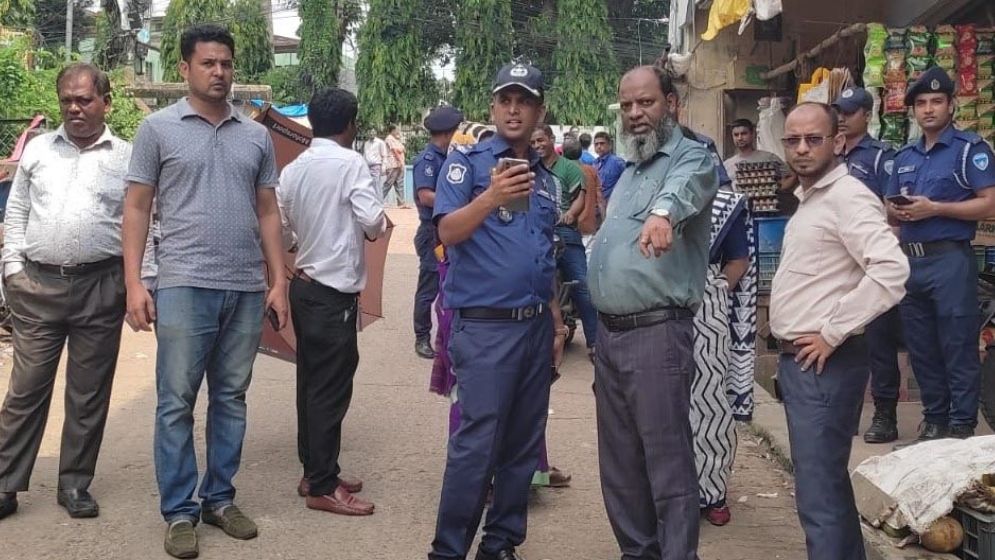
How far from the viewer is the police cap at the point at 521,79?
4.14 meters

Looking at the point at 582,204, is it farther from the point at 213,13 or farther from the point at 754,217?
the point at 213,13

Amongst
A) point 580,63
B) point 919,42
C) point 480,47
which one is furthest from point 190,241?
point 580,63

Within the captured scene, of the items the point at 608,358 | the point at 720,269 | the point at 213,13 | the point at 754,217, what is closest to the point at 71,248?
the point at 608,358

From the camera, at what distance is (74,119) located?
4.96 m

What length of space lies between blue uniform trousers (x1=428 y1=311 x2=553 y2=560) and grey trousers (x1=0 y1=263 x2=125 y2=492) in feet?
5.96

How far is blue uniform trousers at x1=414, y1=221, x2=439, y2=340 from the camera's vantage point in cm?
905

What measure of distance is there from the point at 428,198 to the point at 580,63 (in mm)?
30028

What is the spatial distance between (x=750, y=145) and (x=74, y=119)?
632 cm

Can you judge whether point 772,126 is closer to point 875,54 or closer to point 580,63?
point 875,54

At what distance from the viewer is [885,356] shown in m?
6.70

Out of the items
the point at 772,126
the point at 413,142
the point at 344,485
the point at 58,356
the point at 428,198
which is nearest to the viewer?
the point at 58,356

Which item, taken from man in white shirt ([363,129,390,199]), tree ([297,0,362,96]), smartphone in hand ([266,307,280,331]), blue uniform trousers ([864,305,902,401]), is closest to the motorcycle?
blue uniform trousers ([864,305,902,401])

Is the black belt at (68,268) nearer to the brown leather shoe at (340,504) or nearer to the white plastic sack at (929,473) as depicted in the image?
the brown leather shoe at (340,504)

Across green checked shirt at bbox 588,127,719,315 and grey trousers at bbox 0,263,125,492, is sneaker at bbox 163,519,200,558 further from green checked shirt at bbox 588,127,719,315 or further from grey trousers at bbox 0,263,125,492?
green checked shirt at bbox 588,127,719,315
